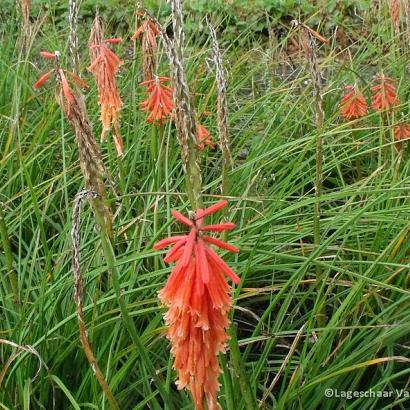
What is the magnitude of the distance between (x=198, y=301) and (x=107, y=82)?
1377 millimetres

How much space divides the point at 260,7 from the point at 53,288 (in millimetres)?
5946

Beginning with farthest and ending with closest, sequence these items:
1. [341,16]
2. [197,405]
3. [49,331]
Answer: [341,16]
[49,331]
[197,405]

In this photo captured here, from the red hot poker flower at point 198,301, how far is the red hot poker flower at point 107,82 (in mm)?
1146

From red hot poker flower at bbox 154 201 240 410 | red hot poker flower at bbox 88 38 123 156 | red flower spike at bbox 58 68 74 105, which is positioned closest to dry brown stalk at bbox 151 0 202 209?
red hot poker flower at bbox 154 201 240 410

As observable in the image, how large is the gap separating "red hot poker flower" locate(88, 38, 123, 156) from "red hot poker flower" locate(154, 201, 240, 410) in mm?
1146

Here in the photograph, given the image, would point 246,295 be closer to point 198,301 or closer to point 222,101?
point 222,101

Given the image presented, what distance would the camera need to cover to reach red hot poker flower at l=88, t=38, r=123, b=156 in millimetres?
2520

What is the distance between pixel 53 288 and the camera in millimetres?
2326

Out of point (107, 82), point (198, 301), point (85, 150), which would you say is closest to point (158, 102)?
point (107, 82)

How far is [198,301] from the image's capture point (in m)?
1.41

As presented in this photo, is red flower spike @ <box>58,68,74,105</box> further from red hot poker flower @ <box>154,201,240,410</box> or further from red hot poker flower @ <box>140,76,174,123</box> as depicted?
red hot poker flower @ <box>140,76,174,123</box>

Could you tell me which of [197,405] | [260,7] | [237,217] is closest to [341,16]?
[260,7]

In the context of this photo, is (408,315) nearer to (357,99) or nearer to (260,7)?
(357,99)

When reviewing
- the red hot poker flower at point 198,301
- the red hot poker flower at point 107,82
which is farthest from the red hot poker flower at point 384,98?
the red hot poker flower at point 198,301
